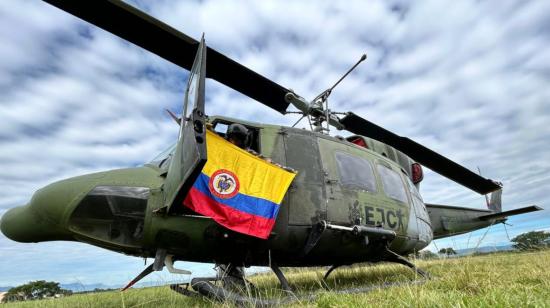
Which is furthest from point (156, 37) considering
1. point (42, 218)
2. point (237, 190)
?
point (42, 218)

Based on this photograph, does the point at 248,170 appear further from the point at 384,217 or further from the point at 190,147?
the point at 384,217

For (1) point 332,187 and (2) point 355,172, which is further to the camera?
(2) point 355,172

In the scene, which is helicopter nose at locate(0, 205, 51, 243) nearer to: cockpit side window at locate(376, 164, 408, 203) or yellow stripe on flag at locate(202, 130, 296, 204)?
yellow stripe on flag at locate(202, 130, 296, 204)

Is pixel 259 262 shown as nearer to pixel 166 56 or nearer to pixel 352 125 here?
pixel 166 56

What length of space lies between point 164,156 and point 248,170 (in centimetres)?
136

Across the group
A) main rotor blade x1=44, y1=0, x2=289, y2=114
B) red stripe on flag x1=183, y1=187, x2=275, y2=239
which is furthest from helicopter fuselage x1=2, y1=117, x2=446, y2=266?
main rotor blade x1=44, y1=0, x2=289, y2=114

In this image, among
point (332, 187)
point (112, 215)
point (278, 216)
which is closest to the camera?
point (112, 215)

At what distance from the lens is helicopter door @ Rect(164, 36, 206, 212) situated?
3.42 meters

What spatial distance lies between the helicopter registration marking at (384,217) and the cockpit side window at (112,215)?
329 cm

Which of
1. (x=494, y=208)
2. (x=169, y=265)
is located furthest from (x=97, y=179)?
(x=494, y=208)

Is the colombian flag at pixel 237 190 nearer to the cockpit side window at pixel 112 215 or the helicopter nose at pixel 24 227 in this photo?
the cockpit side window at pixel 112 215

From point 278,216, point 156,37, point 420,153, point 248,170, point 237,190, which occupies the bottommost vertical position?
point 278,216

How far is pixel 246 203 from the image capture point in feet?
15.1

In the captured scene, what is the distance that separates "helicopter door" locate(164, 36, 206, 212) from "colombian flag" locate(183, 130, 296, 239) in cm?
26
